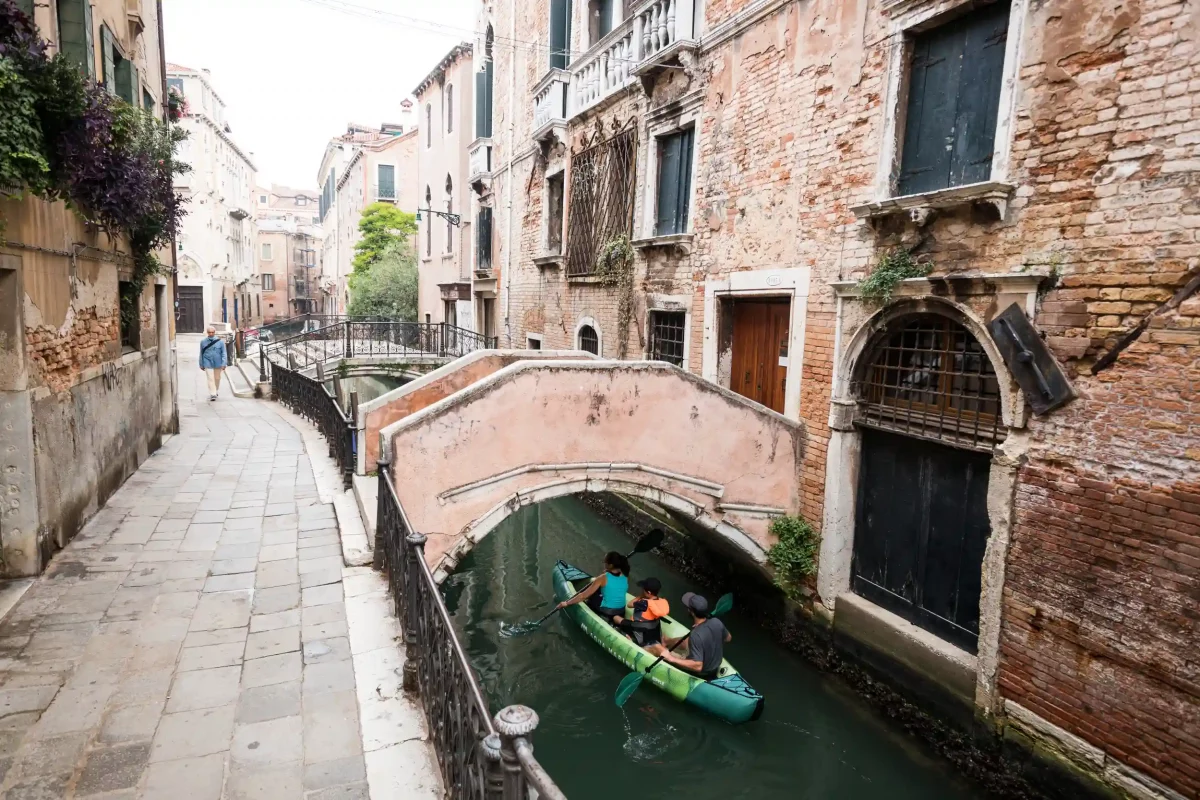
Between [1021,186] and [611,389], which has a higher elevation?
[1021,186]

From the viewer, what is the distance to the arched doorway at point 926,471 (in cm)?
579

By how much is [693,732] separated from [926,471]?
3.41m

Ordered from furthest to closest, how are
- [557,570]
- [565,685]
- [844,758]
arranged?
[557,570] → [565,685] → [844,758]

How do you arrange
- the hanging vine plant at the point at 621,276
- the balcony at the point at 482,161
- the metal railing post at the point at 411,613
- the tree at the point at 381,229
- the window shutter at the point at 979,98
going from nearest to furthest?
the metal railing post at the point at 411,613 < the window shutter at the point at 979,98 < the hanging vine plant at the point at 621,276 < the balcony at the point at 482,161 < the tree at the point at 381,229

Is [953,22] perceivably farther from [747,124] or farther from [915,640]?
[915,640]

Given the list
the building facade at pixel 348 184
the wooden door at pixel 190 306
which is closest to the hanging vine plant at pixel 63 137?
the wooden door at pixel 190 306

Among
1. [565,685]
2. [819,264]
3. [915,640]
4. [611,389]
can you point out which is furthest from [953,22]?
[565,685]

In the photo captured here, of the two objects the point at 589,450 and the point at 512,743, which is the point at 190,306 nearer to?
the point at 589,450

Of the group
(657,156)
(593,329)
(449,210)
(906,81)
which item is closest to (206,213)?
(449,210)

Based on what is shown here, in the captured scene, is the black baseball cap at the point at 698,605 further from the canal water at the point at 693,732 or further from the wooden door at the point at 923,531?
the wooden door at the point at 923,531

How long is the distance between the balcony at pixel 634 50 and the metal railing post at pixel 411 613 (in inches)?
304

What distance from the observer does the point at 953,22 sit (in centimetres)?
574

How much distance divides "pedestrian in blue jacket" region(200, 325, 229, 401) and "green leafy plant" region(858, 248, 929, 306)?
14247mm

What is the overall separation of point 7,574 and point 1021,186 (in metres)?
8.38
